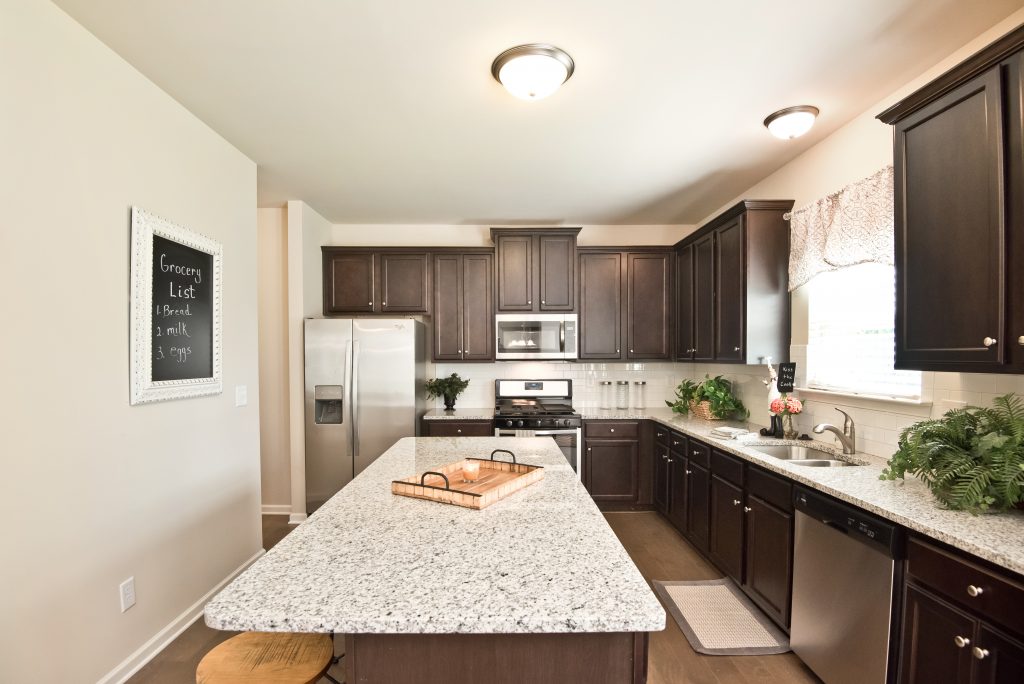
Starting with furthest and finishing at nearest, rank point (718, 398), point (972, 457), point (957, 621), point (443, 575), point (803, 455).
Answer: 1. point (718, 398)
2. point (803, 455)
3. point (972, 457)
4. point (957, 621)
5. point (443, 575)

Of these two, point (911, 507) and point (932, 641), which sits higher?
point (911, 507)

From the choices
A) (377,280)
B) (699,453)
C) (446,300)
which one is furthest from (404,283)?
(699,453)

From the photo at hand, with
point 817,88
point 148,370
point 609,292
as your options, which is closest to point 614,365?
point 609,292

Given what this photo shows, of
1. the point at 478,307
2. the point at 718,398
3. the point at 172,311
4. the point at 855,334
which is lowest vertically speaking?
the point at 718,398

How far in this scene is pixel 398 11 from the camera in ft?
5.71

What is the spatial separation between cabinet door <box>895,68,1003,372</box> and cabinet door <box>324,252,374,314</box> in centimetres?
380

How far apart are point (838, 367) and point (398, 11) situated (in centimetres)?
288

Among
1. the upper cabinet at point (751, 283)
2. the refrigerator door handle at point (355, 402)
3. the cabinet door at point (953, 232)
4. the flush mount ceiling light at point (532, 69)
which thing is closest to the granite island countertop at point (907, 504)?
the cabinet door at point (953, 232)

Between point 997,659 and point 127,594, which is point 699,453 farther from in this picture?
point 127,594

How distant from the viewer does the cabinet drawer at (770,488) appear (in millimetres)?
2205

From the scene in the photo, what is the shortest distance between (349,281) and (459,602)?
3.81m

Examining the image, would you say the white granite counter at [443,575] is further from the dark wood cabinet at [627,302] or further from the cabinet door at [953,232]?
the dark wood cabinet at [627,302]

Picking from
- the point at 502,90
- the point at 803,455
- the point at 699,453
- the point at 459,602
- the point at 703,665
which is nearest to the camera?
the point at 459,602

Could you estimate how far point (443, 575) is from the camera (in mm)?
1077
